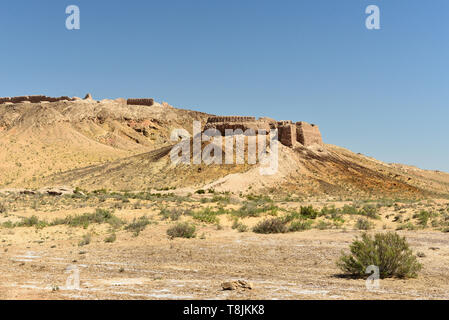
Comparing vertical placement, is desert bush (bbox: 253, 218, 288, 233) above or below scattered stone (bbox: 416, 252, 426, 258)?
above

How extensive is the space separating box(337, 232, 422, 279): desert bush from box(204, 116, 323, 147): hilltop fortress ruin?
51.4 meters

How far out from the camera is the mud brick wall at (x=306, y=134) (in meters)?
66.2

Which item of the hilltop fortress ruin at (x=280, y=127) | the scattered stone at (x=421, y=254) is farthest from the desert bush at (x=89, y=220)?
the hilltop fortress ruin at (x=280, y=127)

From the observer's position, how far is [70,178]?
210ft

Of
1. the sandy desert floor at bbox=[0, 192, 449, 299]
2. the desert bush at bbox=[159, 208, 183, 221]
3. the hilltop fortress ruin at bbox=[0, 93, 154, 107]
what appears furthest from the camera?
the hilltop fortress ruin at bbox=[0, 93, 154, 107]

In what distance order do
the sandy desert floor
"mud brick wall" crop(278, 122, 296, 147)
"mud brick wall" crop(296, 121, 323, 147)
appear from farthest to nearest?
"mud brick wall" crop(296, 121, 323, 147) < "mud brick wall" crop(278, 122, 296, 147) < the sandy desert floor

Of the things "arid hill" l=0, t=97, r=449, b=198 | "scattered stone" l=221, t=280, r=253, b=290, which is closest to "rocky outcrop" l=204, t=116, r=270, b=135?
"arid hill" l=0, t=97, r=449, b=198

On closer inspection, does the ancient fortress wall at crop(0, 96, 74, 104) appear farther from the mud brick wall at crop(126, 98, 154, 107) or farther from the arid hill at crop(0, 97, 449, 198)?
the mud brick wall at crop(126, 98, 154, 107)

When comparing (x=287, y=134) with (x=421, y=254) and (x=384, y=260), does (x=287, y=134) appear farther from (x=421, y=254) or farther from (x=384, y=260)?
(x=384, y=260)

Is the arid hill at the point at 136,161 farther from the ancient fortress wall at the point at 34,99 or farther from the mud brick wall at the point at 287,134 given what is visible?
the ancient fortress wall at the point at 34,99

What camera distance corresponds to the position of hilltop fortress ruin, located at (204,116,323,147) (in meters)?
62.4

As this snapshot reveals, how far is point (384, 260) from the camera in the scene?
1019 cm

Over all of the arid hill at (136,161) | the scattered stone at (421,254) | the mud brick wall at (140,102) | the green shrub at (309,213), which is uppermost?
the mud brick wall at (140,102)
